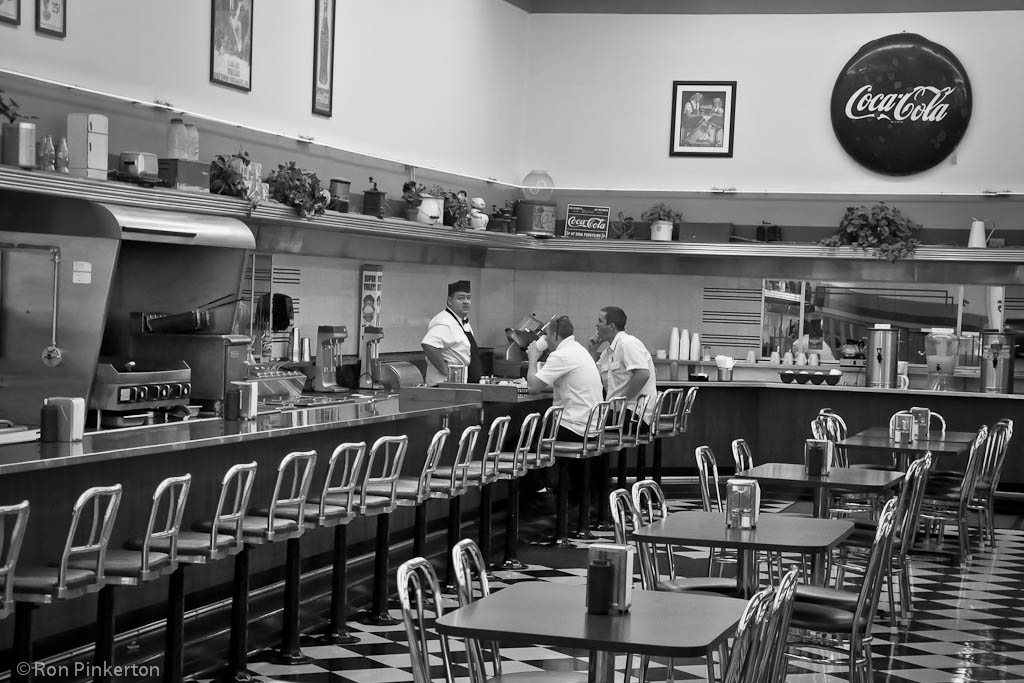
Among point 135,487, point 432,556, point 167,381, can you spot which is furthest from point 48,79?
point 432,556

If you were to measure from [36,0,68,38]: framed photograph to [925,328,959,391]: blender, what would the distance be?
29.4 ft

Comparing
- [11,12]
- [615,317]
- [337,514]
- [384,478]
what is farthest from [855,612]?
[615,317]

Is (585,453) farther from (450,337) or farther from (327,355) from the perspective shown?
(327,355)

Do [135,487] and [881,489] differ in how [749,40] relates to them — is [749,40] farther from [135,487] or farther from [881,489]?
[135,487]

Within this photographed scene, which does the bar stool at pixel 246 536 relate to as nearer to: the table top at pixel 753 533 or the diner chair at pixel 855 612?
the table top at pixel 753 533

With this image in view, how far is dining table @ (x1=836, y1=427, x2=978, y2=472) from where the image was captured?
8.70 m

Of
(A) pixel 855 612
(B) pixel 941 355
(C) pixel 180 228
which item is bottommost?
(A) pixel 855 612

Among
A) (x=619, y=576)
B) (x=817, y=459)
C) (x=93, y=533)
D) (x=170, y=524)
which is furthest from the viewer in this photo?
(x=817, y=459)

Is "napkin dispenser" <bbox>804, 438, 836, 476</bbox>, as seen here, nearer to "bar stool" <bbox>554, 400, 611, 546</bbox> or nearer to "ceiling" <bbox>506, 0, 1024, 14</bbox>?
"bar stool" <bbox>554, 400, 611, 546</bbox>

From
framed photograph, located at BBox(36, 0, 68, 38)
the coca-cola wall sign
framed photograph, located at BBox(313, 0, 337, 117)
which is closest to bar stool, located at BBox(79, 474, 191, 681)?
framed photograph, located at BBox(36, 0, 68, 38)

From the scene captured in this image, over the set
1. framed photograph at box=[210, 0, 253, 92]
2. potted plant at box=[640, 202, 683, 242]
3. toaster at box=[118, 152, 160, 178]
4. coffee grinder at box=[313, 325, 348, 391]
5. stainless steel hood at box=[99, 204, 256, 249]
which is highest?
framed photograph at box=[210, 0, 253, 92]

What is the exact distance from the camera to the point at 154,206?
23.3 feet

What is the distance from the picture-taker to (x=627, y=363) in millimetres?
10547

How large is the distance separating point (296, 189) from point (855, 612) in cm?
490
